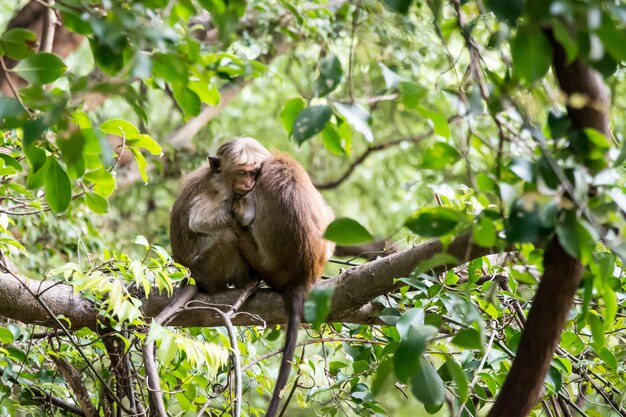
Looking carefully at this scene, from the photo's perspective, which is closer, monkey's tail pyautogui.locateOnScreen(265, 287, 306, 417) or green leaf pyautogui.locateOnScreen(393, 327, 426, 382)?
green leaf pyautogui.locateOnScreen(393, 327, 426, 382)

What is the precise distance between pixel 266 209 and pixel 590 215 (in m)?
3.21

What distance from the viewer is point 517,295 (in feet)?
11.0

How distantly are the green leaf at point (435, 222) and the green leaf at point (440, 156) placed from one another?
0.34 ft

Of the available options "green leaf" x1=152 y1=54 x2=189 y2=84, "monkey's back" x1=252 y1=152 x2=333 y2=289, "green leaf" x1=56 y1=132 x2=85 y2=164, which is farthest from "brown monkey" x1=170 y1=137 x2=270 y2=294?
"green leaf" x1=56 y1=132 x2=85 y2=164

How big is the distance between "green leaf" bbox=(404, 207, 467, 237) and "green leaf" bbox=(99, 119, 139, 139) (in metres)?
1.59

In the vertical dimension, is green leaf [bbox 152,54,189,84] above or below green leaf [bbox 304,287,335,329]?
above

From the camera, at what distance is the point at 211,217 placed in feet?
15.6

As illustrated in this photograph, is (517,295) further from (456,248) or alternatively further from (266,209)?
(266,209)

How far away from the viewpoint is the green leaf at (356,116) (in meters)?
1.63

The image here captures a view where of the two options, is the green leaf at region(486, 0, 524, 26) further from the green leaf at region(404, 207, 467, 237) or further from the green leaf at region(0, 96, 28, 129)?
the green leaf at region(0, 96, 28, 129)

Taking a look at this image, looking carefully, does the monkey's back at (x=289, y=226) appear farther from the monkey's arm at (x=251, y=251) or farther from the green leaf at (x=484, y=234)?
the green leaf at (x=484, y=234)

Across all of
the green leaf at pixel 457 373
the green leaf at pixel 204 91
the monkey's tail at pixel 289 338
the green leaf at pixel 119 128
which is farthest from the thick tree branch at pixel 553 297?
the green leaf at pixel 119 128

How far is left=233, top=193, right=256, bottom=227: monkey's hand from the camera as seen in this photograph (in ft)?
15.4

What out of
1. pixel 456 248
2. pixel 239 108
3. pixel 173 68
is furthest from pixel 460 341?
pixel 239 108
